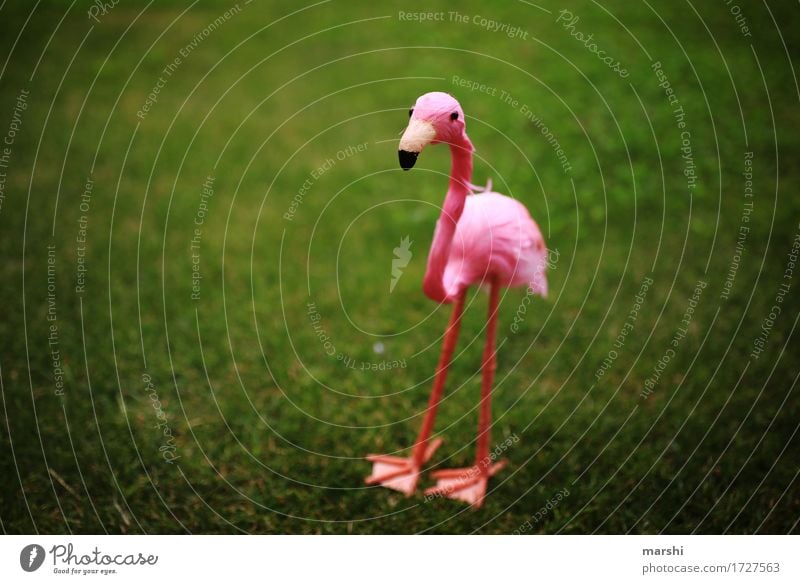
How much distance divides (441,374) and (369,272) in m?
1.16

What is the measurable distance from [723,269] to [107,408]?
283cm

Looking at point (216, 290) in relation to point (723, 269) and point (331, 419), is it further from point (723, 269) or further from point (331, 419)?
point (723, 269)

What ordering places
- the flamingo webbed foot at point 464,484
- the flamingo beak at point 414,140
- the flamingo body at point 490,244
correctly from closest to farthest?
the flamingo beak at point 414,140
the flamingo body at point 490,244
the flamingo webbed foot at point 464,484

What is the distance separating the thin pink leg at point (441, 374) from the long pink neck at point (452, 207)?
224 millimetres

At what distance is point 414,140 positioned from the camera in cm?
162

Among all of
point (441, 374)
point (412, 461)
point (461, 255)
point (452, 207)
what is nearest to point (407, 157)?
point (452, 207)

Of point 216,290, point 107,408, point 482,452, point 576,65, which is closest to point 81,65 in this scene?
point 216,290

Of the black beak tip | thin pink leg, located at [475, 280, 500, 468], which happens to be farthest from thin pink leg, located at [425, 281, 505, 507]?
the black beak tip

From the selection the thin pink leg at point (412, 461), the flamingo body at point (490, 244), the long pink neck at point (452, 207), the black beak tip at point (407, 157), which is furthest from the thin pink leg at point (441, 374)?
the black beak tip at point (407, 157)

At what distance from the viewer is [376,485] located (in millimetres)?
2268

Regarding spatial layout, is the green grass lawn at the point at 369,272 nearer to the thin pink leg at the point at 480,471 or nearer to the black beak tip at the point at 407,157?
the thin pink leg at the point at 480,471

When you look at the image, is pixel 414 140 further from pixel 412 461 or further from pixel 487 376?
pixel 412 461

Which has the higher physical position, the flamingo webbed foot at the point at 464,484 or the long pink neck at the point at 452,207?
the long pink neck at the point at 452,207

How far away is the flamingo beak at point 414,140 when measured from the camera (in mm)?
1619
